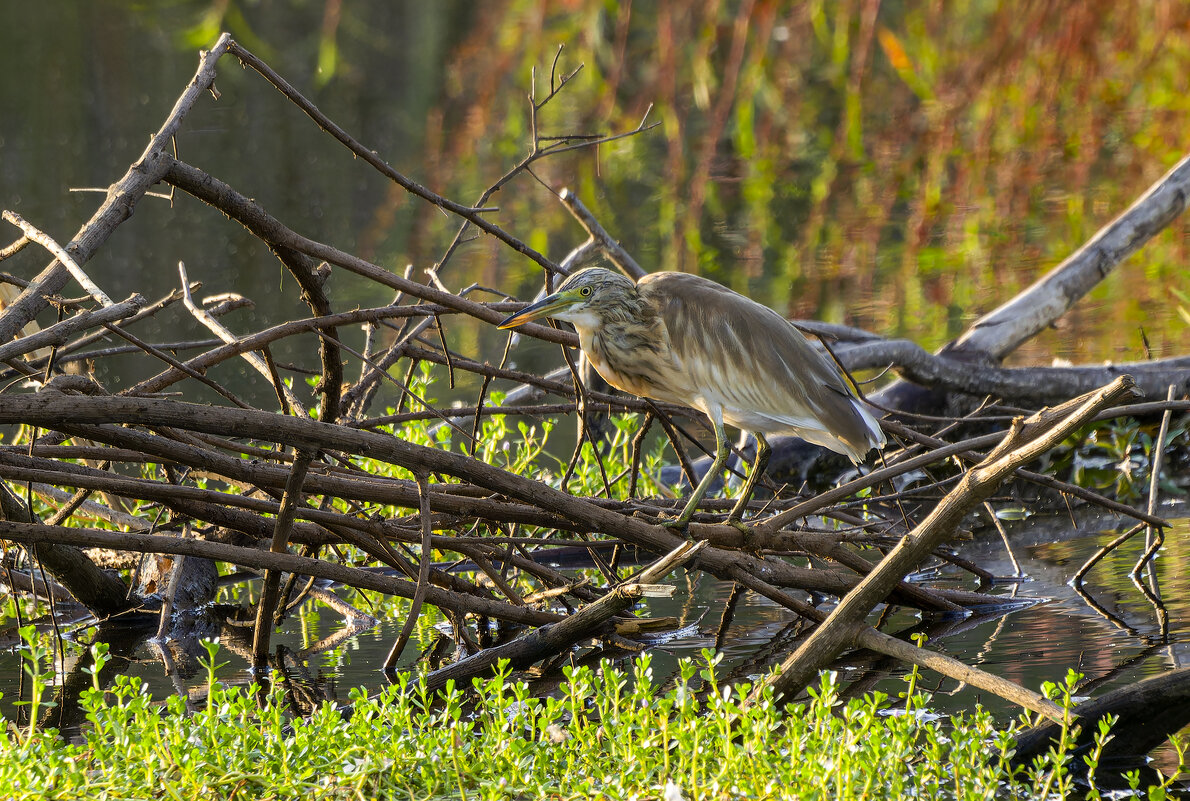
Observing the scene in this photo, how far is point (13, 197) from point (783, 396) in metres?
7.67

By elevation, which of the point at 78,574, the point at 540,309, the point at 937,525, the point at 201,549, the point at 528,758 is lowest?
the point at 78,574

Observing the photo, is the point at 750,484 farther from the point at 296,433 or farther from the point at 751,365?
the point at 296,433

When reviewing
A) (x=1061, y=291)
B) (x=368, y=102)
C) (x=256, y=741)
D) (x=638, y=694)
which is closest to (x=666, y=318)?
(x=638, y=694)

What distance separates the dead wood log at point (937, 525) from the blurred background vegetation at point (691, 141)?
7.00 ft

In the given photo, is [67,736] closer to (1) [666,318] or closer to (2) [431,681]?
(2) [431,681]

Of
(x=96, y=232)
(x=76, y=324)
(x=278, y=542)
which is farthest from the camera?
(x=278, y=542)

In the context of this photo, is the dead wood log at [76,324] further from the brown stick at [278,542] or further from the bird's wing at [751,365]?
the bird's wing at [751,365]

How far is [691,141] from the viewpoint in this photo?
34.6ft

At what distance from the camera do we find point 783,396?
2.93 m

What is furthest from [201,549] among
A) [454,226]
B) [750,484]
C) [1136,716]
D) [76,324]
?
[454,226]

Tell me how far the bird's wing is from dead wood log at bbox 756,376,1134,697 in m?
0.70

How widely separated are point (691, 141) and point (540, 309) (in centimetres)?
805

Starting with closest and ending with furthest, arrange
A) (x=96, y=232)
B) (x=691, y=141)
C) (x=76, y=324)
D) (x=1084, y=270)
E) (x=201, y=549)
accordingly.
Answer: (x=76, y=324) → (x=96, y=232) → (x=201, y=549) → (x=1084, y=270) → (x=691, y=141)

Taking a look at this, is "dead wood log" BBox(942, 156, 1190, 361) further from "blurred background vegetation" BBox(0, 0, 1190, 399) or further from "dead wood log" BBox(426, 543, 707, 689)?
"dead wood log" BBox(426, 543, 707, 689)
